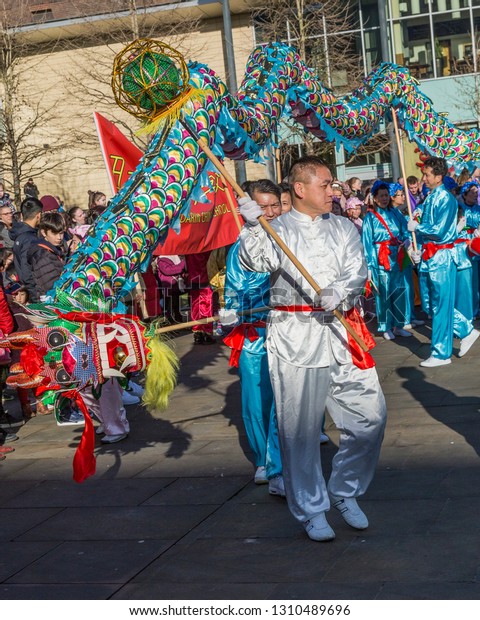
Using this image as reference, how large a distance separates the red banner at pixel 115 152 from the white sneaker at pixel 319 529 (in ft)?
10.8

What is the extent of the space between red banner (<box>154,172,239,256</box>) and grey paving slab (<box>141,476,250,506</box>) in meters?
2.95

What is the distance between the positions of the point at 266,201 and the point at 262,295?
603 millimetres

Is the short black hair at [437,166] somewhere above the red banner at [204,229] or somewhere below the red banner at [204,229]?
above

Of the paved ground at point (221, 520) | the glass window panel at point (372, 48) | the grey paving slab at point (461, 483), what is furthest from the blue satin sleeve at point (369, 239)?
the glass window panel at point (372, 48)

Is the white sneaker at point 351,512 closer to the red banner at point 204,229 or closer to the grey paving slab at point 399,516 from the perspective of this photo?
the grey paving slab at point 399,516

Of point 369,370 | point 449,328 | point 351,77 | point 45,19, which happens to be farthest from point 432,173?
point 45,19

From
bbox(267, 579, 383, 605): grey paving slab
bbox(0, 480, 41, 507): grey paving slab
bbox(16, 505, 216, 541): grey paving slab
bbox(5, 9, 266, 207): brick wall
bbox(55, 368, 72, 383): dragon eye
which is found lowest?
bbox(16, 505, 216, 541): grey paving slab

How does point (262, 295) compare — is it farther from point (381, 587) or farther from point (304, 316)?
point (381, 587)

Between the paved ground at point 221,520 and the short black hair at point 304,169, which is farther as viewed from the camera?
the short black hair at point 304,169

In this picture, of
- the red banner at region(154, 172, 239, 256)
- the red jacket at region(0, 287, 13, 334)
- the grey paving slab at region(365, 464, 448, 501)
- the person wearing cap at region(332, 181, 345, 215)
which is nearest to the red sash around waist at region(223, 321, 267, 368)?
the grey paving slab at region(365, 464, 448, 501)

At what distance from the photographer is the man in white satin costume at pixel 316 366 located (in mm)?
4812

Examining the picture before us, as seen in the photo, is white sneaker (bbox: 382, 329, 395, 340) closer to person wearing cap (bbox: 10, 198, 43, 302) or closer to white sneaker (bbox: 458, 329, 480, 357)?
white sneaker (bbox: 458, 329, 480, 357)

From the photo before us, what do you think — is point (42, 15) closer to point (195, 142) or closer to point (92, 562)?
point (195, 142)

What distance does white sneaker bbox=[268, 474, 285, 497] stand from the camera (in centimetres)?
549
